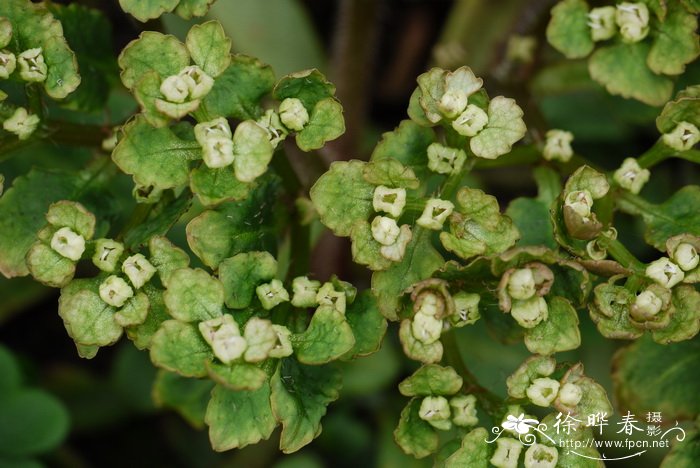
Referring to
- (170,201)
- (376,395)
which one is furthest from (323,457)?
(170,201)

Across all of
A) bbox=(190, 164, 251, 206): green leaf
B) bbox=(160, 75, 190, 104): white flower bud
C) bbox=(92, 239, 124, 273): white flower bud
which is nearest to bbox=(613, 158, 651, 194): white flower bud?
bbox=(190, 164, 251, 206): green leaf

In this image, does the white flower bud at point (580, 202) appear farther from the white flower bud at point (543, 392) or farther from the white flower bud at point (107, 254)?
the white flower bud at point (107, 254)

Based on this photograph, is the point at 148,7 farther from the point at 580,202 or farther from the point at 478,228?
the point at 580,202

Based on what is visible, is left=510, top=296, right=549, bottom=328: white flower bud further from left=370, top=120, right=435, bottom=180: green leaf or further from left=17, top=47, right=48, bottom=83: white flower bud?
left=17, top=47, right=48, bottom=83: white flower bud

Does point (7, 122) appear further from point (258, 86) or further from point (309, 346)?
point (309, 346)

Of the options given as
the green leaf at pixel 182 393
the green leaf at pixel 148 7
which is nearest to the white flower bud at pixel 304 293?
the green leaf at pixel 148 7
